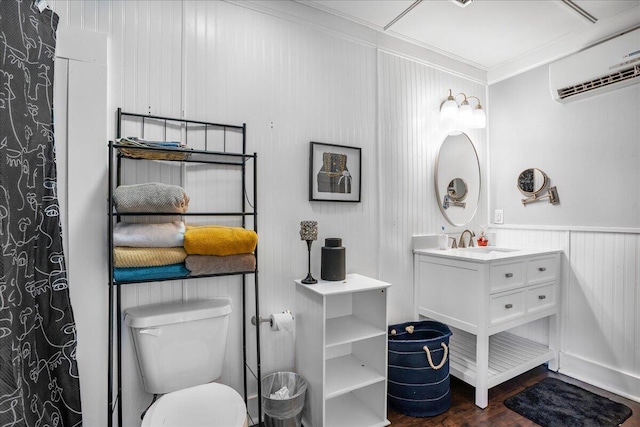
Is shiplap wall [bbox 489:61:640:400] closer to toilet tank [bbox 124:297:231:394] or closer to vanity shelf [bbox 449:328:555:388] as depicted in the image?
vanity shelf [bbox 449:328:555:388]

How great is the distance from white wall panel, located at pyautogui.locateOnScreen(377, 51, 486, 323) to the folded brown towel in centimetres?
106

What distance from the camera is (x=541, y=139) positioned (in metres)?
2.52

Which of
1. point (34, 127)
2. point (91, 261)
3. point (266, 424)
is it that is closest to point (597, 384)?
point (266, 424)

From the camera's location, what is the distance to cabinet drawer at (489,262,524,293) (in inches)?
77.2

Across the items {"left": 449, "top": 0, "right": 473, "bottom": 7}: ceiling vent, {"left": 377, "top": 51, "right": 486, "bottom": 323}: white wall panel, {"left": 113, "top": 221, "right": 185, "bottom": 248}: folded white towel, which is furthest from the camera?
{"left": 377, "top": 51, "right": 486, "bottom": 323}: white wall panel

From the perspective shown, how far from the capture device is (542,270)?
7.38 feet

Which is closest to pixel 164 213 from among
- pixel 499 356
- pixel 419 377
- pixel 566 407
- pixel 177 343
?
pixel 177 343

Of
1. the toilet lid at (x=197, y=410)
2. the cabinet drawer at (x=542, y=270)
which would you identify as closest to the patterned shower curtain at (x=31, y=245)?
the toilet lid at (x=197, y=410)

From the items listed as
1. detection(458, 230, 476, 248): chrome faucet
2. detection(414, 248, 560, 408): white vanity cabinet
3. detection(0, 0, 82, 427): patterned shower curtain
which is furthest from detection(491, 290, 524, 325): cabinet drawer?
detection(0, 0, 82, 427): patterned shower curtain

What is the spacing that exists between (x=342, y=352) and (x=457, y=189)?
5.29ft

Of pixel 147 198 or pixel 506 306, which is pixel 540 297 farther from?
pixel 147 198

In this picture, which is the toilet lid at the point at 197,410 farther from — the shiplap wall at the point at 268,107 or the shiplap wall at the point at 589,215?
the shiplap wall at the point at 589,215

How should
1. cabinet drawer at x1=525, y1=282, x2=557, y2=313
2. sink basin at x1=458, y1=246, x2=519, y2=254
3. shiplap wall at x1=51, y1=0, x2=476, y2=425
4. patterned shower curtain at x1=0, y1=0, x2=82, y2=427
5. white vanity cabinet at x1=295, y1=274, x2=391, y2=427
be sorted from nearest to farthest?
1. patterned shower curtain at x1=0, y1=0, x2=82, y2=427
2. shiplap wall at x1=51, y1=0, x2=476, y2=425
3. white vanity cabinet at x1=295, y1=274, x2=391, y2=427
4. cabinet drawer at x1=525, y1=282, x2=557, y2=313
5. sink basin at x1=458, y1=246, x2=519, y2=254

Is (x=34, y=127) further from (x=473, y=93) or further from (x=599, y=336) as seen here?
(x=599, y=336)
